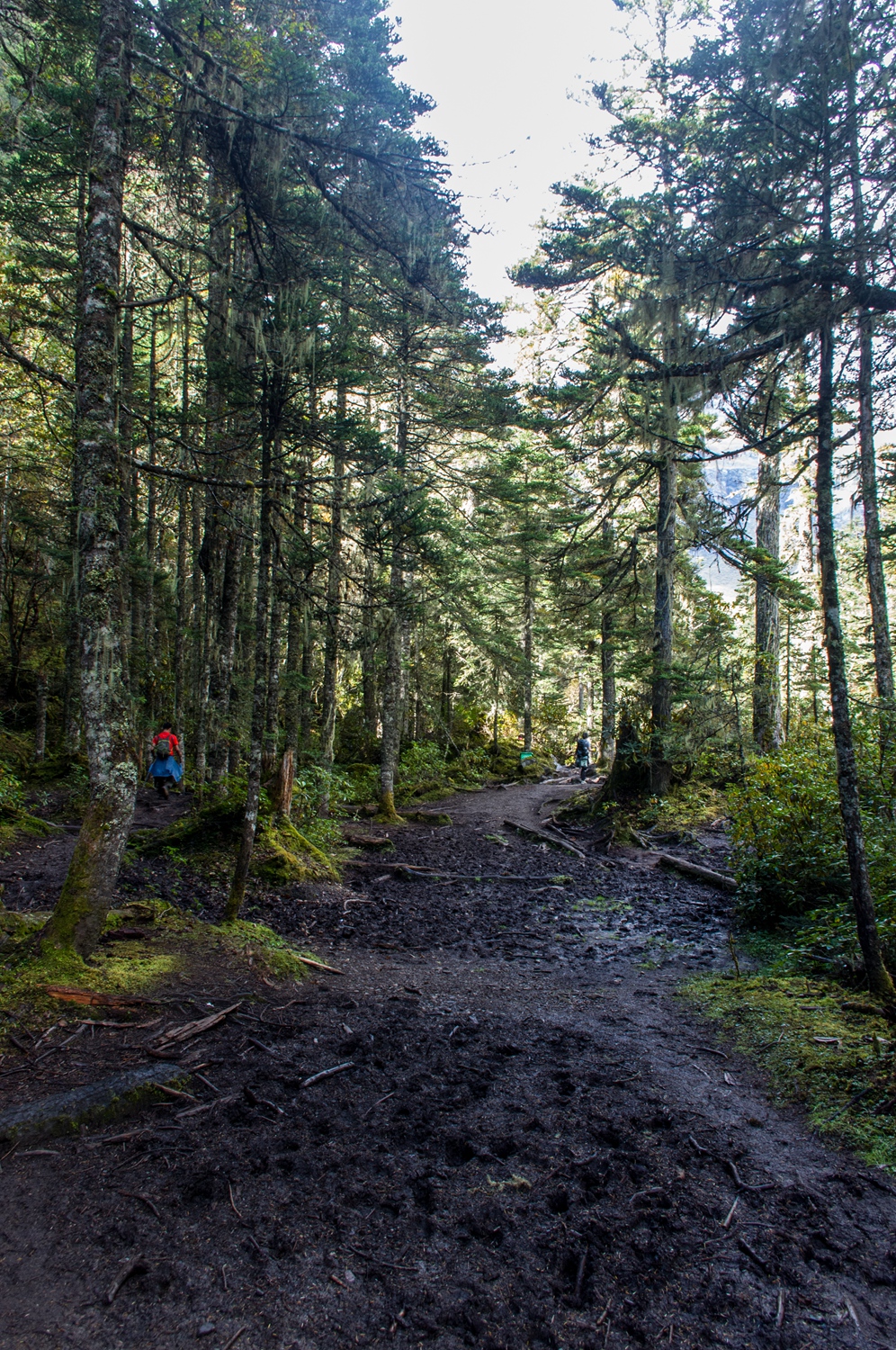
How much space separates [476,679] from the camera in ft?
90.0

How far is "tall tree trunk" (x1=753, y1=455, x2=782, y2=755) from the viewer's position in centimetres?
1442

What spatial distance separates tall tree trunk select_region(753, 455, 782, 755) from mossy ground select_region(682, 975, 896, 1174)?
9.36 m

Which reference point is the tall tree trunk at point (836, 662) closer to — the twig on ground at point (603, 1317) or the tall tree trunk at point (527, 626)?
the twig on ground at point (603, 1317)

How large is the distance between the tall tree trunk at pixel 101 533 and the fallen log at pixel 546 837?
987 centimetres

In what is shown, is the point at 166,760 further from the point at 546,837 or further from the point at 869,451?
the point at 869,451

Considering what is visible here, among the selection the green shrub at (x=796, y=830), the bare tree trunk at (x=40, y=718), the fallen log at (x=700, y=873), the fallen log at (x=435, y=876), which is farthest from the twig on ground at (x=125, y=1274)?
the bare tree trunk at (x=40, y=718)

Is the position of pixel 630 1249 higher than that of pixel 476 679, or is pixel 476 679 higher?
pixel 476 679

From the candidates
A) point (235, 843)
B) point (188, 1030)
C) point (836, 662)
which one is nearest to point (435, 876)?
point (235, 843)

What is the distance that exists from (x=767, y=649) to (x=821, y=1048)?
12.3 meters

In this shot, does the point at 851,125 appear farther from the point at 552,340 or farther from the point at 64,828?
the point at 64,828

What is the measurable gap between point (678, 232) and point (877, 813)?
6.61m

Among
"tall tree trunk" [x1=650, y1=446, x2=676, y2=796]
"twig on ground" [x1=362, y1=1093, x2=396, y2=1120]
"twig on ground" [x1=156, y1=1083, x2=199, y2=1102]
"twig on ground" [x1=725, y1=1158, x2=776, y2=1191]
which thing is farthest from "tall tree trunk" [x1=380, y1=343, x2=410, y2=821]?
"twig on ground" [x1=725, y1=1158, x2=776, y2=1191]

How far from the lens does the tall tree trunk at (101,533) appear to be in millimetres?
5160

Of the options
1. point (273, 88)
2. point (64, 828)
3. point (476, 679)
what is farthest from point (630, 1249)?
point (476, 679)
